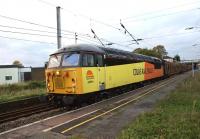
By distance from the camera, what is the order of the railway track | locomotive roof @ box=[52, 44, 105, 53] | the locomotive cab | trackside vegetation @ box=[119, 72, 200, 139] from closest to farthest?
trackside vegetation @ box=[119, 72, 200, 139], the railway track, the locomotive cab, locomotive roof @ box=[52, 44, 105, 53]

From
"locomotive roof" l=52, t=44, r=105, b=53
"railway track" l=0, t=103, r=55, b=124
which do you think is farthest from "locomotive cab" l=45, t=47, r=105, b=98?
"railway track" l=0, t=103, r=55, b=124

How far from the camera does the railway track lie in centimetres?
1432

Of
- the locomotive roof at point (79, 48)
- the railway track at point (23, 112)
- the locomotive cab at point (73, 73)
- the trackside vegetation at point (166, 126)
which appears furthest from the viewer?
the locomotive roof at point (79, 48)

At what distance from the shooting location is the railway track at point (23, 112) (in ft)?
47.0

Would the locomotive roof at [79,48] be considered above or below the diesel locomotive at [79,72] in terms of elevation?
above

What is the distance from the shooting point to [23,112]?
15898 millimetres

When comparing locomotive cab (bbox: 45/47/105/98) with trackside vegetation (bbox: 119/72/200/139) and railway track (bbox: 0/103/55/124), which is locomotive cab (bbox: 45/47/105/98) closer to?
railway track (bbox: 0/103/55/124)

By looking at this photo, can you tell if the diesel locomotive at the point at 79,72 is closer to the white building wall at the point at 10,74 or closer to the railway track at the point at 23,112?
the railway track at the point at 23,112

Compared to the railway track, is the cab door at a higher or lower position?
higher

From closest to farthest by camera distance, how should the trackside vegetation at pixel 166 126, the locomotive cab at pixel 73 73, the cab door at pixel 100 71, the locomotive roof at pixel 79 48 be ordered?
the trackside vegetation at pixel 166 126, the locomotive cab at pixel 73 73, the locomotive roof at pixel 79 48, the cab door at pixel 100 71

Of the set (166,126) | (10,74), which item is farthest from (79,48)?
(10,74)

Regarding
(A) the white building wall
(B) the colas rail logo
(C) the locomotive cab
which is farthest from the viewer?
(A) the white building wall

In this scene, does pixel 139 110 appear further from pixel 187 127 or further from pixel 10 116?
pixel 10 116

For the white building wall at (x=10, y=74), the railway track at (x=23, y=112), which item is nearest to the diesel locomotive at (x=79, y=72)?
the railway track at (x=23, y=112)
